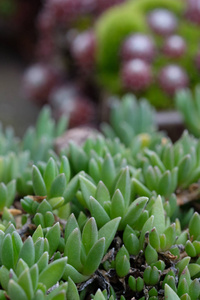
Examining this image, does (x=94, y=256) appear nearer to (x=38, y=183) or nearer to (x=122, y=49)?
(x=38, y=183)

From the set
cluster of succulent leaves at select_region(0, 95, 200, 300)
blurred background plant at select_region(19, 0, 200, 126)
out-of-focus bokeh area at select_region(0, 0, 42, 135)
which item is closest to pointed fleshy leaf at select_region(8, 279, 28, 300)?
cluster of succulent leaves at select_region(0, 95, 200, 300)

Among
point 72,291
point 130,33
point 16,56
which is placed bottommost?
point 16,56

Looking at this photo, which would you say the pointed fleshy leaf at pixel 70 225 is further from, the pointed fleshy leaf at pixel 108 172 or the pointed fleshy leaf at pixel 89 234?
the pointed fleshy leaf at pixel 108 172

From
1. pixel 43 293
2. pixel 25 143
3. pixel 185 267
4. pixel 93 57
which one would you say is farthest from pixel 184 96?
pixel 93 57

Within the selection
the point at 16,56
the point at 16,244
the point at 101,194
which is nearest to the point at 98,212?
the point at 101,194

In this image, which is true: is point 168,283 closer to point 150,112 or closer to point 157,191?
point 157,191

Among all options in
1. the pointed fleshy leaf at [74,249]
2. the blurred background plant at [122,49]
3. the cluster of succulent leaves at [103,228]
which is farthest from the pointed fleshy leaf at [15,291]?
the blurred background plant at [122,49]
